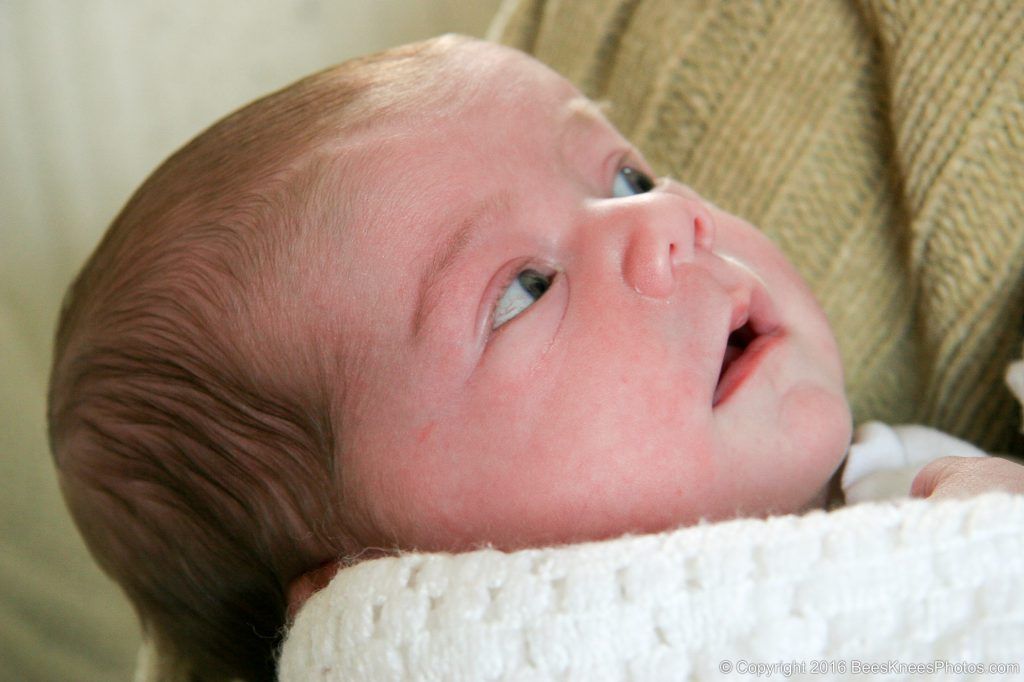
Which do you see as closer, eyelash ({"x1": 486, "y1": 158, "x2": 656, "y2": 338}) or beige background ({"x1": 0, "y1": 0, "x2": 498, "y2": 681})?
eyelash ({"x1": 486, "y1": 158, "x2": 656, "y2": 338})

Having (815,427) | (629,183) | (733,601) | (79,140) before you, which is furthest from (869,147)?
(79,140)

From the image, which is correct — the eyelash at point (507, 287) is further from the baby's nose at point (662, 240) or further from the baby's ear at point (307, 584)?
the baby's ear at point (307, 584)

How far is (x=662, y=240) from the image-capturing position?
814 millimetres

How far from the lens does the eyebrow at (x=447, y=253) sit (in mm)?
784

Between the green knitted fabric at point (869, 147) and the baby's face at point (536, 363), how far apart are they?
0.21 meters

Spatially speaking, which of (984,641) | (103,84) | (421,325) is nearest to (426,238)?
(421,325)

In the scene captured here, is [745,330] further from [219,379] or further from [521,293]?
[219,379]

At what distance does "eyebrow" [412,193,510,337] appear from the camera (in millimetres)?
784

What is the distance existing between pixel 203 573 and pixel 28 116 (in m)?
1.00

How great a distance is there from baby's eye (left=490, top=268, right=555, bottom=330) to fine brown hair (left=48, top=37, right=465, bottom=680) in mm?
153

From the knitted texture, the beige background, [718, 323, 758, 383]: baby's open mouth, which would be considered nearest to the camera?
the knitted texture

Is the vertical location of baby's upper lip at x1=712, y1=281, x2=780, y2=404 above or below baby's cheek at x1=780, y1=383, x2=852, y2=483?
above

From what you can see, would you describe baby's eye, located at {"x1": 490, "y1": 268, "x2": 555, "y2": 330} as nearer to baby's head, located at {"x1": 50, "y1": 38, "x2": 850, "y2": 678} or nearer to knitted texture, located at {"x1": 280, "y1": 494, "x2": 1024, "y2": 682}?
baby's head, located at {"x1": 50, "y1": 38, "x2": 850, "y2": 678}

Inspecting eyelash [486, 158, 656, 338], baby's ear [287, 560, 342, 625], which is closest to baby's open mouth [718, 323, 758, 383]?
eyelash [486, 158, 656, 338]
